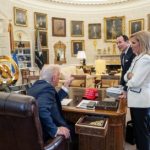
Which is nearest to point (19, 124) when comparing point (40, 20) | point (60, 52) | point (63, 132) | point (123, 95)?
point (63, 132)

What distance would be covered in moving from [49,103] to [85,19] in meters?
10.2

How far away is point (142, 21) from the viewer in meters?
10.5

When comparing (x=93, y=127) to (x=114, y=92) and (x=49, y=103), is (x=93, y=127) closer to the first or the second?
(x=49, y=103)

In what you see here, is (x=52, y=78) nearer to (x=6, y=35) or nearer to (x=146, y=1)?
(x=6, y=35)

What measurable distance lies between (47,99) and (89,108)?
0.63 meters

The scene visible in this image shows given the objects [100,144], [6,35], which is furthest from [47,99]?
[6,35]

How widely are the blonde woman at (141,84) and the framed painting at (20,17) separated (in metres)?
7.72

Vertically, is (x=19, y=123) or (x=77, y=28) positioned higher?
(x=77, y=28)

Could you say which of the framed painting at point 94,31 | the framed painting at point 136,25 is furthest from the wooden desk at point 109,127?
the framed painting at point 94,31

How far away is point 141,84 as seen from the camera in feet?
8.19

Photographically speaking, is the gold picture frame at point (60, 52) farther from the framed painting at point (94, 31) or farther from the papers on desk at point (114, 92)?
the papers on desk at point (114, 92)

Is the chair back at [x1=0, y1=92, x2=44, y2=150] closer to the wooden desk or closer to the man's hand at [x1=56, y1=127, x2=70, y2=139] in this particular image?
the man's hand at [x1=56, y1=127, x2=70, y2=139]

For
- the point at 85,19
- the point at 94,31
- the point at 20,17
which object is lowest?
the point at 94,31

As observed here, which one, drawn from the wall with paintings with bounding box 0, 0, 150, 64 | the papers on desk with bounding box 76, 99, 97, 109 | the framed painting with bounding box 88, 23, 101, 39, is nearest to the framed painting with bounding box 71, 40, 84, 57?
the wall with paintings with bounding box 0, 0, 150, 64
